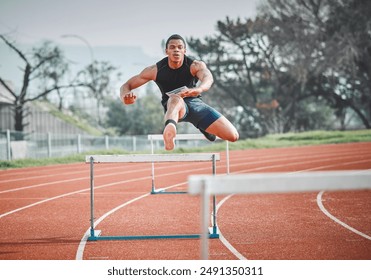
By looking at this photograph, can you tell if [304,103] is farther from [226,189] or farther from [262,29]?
[226,189]

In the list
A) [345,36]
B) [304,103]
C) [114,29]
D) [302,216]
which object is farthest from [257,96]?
[302,216]

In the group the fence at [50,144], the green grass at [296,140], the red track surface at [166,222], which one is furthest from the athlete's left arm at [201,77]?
the green grass at [296,140]

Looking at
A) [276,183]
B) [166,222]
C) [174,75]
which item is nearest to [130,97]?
[174,75]

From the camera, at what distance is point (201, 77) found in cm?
378

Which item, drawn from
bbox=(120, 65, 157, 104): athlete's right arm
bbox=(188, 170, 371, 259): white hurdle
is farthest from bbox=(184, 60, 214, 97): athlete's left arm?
bbox=(188, 170, 371, 259): white hurdle

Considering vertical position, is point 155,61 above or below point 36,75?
below

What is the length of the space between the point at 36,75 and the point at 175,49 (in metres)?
13.0

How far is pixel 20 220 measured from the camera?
16.2 feet

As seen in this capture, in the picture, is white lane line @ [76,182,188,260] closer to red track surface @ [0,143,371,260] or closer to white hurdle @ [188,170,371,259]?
Result: red track surface @ [0,143,371,260]

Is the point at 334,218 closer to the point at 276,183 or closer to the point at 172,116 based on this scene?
the point at 172,116

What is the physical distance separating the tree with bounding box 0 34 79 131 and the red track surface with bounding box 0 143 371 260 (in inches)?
276

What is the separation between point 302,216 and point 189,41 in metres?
19.7

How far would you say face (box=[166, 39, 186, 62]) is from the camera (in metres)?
3.82

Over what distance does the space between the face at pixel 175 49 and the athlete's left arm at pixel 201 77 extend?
15cm
